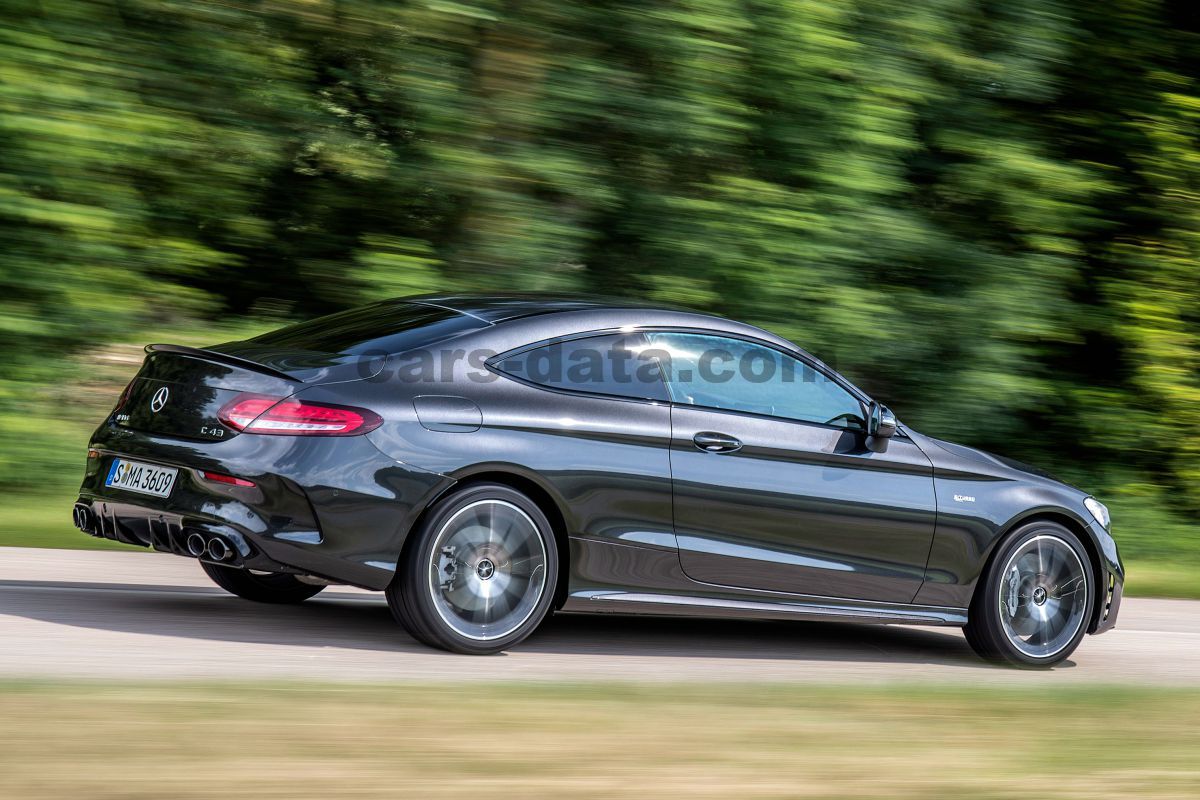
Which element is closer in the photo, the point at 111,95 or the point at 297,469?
the point at 297,469

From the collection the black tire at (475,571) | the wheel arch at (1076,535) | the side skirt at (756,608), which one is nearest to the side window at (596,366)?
the black tire at (475,571)

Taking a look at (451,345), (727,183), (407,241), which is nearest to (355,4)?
(407,241)

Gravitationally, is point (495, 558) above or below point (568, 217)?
below

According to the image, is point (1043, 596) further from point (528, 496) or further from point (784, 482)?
A: point (528, 496)

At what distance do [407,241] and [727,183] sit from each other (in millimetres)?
2549

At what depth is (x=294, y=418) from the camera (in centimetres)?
575

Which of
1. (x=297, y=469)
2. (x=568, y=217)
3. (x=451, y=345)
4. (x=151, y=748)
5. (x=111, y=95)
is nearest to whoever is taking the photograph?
(x=151, y=748)

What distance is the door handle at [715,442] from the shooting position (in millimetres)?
6508

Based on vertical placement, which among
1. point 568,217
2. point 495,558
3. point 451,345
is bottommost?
point 495,558

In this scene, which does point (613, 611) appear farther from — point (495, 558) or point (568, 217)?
point (568, 217)

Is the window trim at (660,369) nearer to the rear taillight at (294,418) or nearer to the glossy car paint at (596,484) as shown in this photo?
the glossy car paint at (596,484)

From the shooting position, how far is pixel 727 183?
38.4 ft

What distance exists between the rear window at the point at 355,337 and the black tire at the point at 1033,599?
113 inches

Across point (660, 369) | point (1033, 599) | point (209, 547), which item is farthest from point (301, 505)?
point (1033, 599)
